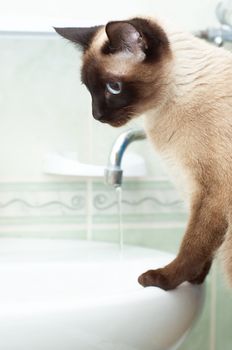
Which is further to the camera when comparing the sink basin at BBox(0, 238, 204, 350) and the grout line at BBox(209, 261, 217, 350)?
the grout line at BBox(209, 261, 217, 350)

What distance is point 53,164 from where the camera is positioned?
109cm

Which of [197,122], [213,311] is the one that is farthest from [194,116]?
[213,311]

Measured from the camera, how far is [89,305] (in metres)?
0.63

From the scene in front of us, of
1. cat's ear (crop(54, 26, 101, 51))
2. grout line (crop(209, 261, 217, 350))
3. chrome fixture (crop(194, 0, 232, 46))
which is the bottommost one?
grout line (crop(209, 261, 217, 350))

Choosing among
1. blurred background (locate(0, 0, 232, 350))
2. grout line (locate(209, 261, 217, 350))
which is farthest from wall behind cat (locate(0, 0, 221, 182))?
grout line (locate(209, 261, 217, 350))

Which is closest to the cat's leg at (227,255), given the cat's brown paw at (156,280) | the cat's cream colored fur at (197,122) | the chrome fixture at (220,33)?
the cat's cream colored fur at (197,122)

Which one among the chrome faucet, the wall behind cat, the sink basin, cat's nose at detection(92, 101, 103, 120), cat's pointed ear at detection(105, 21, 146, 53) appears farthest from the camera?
the wall behind cat

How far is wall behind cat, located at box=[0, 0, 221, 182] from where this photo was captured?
3.63 feet

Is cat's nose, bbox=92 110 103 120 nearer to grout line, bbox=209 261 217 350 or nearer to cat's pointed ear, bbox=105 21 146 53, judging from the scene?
cat's pointed ear, bbox=105 21 146 53

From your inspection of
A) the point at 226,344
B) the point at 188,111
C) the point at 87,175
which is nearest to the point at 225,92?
the point at 188,111

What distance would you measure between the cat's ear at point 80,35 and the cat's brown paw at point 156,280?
369 mm

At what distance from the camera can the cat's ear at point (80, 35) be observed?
0.85 meters

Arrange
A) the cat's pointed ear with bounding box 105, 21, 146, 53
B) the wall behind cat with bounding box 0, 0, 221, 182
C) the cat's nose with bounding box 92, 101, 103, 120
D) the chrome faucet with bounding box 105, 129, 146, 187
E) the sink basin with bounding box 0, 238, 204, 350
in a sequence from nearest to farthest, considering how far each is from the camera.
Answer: the sink basin with bounding box 0, 238, 204, 350
the cat's pointed ear with bounding box 105, 21, 146, 53
the cat's nose with bounding box 92, 101, 103, 120
the chrome faucet with bounding box 105, 129, 146, 187
the wall behind cat with bounding box 0, 0, 221, 182

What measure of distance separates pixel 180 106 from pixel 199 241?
8.3 inches
